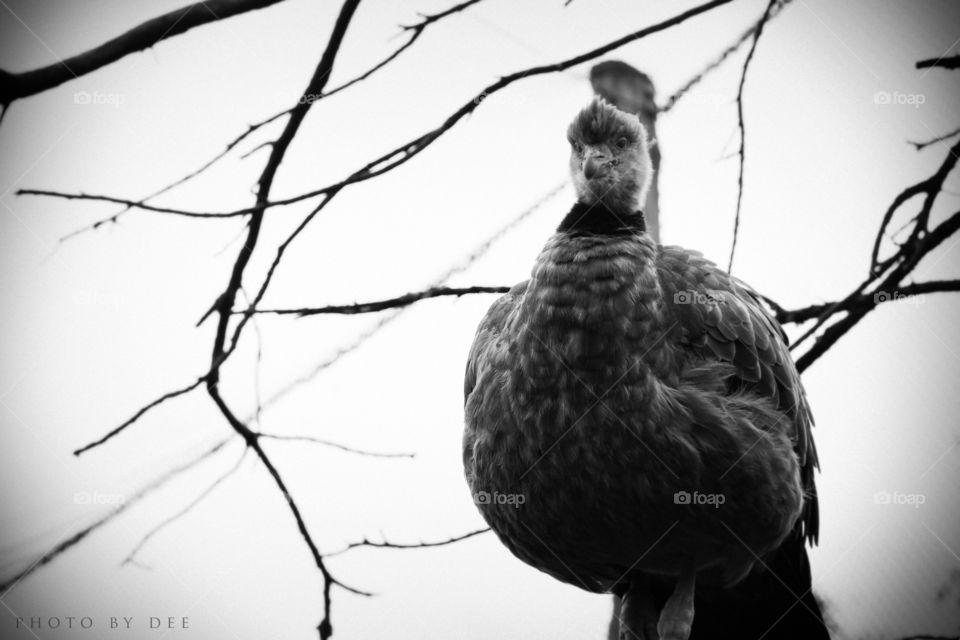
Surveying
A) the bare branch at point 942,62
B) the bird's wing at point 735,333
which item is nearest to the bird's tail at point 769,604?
the bird's wing at point 735,333

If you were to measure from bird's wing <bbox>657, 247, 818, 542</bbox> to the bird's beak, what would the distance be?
273 millimetres

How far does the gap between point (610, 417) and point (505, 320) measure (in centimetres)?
55

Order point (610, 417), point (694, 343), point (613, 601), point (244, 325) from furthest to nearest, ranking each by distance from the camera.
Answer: point (613, 601) < point (244, 325) < point (694, 343) < point (610, 417)

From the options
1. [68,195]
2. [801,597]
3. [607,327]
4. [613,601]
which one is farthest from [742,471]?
[68,195]

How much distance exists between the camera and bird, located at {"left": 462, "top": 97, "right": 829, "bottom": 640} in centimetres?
180

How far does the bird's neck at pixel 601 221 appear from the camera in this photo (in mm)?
2105

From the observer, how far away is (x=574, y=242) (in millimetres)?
2057

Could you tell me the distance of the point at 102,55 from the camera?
218 centimetres

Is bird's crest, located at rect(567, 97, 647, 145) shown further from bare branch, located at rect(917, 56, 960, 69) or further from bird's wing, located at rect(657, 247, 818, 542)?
bare branch, located at rect(917, 56, 960, 69)

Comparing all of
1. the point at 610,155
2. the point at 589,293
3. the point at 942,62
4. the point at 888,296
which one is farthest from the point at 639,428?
the point at 942,62

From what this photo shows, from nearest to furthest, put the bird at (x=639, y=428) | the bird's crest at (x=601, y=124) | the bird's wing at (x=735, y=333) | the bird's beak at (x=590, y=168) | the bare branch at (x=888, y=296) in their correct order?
the bird at (x=639, y=428), the bird's wing at (x=735, y=333), the bird's beak at (x=590, y=168), the bird's crest at (x=601, y=124), the bare branch at (x=888, y=296)

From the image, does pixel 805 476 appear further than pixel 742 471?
Yes

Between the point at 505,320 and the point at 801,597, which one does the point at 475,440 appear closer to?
the point at 505,320

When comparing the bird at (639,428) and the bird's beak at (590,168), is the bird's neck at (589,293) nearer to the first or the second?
the bird at (639,428)
